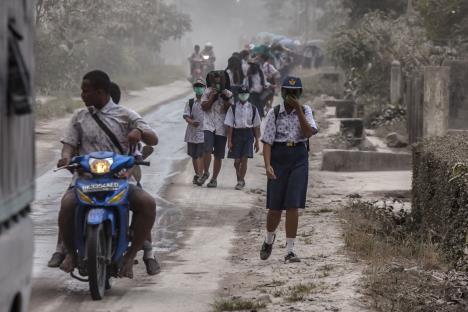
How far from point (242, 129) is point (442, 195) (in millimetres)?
5807

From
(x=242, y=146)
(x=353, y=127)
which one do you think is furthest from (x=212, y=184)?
(x=353, y=127)

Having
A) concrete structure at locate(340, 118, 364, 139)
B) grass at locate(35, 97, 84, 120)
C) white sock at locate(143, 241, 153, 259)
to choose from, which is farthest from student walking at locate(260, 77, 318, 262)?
grass at locate(35, 97, 84, 120)

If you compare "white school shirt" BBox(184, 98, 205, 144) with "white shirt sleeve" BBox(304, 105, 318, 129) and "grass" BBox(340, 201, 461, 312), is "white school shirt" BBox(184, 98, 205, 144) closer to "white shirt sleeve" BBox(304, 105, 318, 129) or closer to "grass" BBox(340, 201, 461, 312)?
"grass" BBox(340, 201, 461, 312)

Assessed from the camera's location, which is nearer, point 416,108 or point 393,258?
point 393,258

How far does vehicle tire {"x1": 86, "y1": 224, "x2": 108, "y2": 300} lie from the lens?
8750mm

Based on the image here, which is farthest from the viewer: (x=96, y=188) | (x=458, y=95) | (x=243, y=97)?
(x=458, y=95)

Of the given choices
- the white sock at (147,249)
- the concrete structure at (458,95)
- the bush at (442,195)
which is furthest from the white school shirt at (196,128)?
the white sock at (147,249)

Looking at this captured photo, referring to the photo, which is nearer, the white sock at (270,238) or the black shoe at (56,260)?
the black shoe at (56,260)

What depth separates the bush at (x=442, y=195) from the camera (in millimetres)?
10547

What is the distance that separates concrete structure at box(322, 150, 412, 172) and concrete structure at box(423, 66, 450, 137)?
1.41 meters

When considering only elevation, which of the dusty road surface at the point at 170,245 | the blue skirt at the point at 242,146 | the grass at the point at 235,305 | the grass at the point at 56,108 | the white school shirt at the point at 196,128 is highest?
the white school shirt at the point at 196,128

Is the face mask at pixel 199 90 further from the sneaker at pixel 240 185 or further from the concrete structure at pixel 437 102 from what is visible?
the concrete structure at pixel 437 102

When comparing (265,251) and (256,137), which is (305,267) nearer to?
(265,251)

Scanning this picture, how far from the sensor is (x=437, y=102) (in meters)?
18.7
